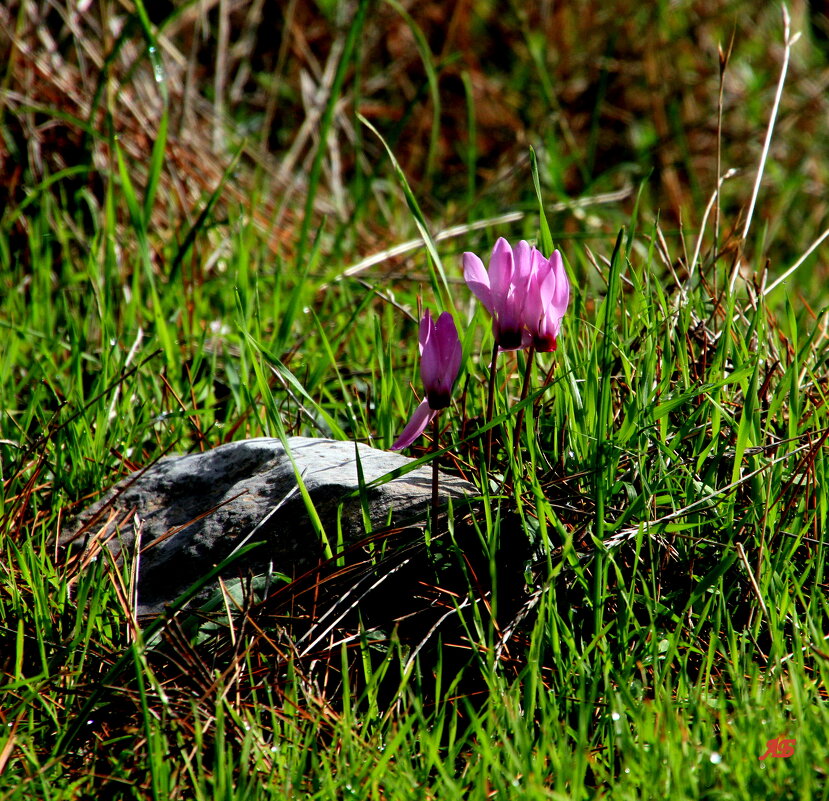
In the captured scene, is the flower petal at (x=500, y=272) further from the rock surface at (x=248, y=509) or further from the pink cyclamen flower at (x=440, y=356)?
the rock surface at (x=248, y=509)

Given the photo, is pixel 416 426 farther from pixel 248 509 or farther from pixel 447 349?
pixel 248 509

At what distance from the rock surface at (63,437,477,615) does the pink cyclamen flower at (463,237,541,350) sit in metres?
0.33

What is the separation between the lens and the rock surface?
5.21 ft

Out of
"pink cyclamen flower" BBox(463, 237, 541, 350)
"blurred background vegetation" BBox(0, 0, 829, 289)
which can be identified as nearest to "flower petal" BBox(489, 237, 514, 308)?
"pink cyclamen flower" BBox(463, 237, 541, 350)

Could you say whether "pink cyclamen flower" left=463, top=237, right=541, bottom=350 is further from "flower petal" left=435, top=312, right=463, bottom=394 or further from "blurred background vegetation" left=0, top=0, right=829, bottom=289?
"blurred background vegetation" left=0, top=0, right=829, bottom=289

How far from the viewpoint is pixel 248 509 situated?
1.65 m

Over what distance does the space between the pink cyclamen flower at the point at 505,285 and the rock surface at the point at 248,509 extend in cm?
33

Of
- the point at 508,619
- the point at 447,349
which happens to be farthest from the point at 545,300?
the point at 508,619

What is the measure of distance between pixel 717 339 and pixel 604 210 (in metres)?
2.43

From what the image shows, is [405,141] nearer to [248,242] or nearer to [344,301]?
[248,242]

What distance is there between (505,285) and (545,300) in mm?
68

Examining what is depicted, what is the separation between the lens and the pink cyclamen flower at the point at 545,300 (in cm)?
136

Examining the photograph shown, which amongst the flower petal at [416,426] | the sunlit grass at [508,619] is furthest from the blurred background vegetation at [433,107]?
the flower petal at [416,426]

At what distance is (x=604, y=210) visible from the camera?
415 cm
